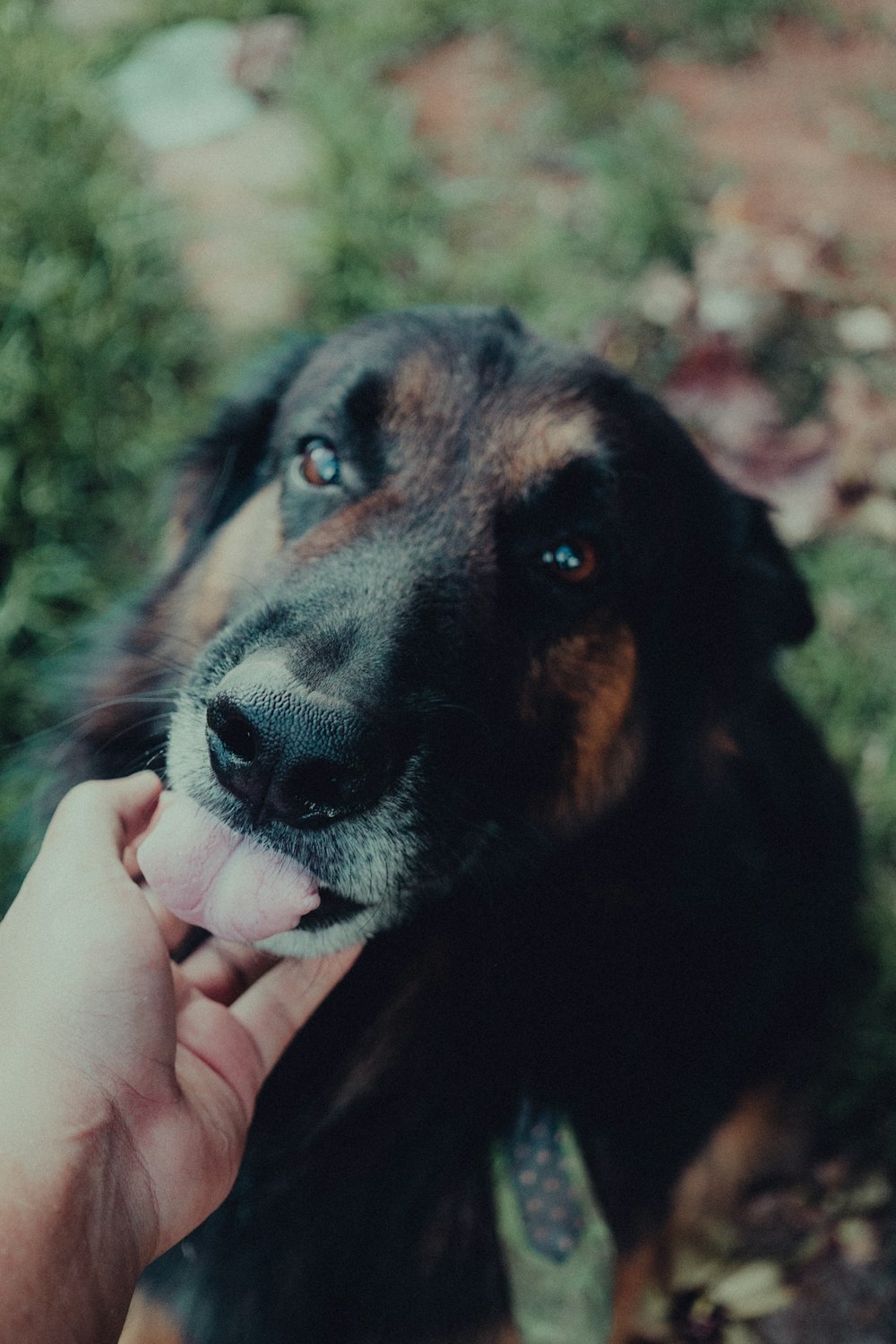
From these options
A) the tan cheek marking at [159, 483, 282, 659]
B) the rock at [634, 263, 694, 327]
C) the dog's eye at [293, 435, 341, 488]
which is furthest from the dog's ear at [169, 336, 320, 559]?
the rock at [634, 263, 694, 327]

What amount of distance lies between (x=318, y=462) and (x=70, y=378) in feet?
6.43

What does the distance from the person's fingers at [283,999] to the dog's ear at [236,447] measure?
106 cm

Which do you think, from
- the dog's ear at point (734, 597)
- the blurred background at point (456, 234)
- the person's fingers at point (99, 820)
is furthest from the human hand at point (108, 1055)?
the blurred background at point (456, 234)

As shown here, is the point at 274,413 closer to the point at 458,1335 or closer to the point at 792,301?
the point at 458,1335

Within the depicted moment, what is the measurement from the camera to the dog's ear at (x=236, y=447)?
7.78ft

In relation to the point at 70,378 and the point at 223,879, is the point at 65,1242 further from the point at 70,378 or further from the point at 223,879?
the point at 70,378

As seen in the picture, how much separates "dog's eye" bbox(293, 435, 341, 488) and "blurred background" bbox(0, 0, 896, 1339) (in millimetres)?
1175

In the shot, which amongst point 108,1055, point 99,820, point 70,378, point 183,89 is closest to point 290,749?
point 99,820

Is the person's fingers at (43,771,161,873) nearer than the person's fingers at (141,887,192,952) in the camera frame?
Yes

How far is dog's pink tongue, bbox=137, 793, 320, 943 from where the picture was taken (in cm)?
145

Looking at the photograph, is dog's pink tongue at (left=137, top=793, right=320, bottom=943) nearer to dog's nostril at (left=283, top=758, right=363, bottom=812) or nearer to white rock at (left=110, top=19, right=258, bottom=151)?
dog's nostril at (left=283, top=758, right=363, bottom=812)

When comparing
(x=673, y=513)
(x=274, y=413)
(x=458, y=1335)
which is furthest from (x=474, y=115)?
(x=458, y=1335)

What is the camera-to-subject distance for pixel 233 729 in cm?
143

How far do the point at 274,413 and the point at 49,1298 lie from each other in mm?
1769
